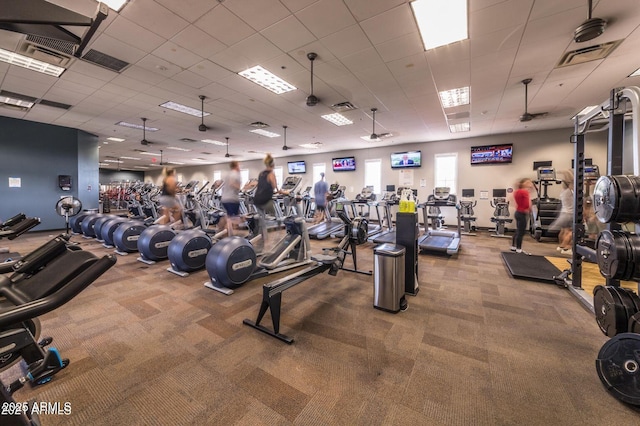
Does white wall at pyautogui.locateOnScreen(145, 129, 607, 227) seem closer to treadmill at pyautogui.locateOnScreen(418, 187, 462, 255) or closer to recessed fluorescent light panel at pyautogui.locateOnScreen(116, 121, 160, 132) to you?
recessed fluorescent light panel at pyautogui.locateOnScreen(116, 121, 160, 132)

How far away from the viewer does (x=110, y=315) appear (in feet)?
8.75

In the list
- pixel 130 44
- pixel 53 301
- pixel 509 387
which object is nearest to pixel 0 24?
pixel 53 301

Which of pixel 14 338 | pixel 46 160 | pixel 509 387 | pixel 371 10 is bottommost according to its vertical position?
pixel 509 387

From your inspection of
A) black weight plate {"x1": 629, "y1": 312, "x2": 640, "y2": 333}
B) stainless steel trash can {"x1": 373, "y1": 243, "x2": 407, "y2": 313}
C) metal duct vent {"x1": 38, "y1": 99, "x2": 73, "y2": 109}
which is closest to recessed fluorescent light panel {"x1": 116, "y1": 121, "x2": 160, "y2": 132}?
metal duct vent {"x1": 38, "y1": 99, "x2": 73, "y2": 109}

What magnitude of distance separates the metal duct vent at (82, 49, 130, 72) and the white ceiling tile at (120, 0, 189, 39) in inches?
51.4

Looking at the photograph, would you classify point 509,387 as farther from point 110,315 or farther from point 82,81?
point 82,81

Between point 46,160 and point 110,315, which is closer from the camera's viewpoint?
point 110,315

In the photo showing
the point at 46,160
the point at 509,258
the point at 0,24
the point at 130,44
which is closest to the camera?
the point at 0,24

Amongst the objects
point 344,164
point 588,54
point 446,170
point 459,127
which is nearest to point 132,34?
point 588,54

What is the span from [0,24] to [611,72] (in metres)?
7.27

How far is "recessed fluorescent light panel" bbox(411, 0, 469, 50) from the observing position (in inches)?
108

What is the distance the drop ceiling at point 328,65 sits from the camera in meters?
2.89

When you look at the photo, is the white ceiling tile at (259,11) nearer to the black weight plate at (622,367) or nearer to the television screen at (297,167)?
the black weight plate at (622,367)

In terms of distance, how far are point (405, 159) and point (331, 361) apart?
9385 millimetres
